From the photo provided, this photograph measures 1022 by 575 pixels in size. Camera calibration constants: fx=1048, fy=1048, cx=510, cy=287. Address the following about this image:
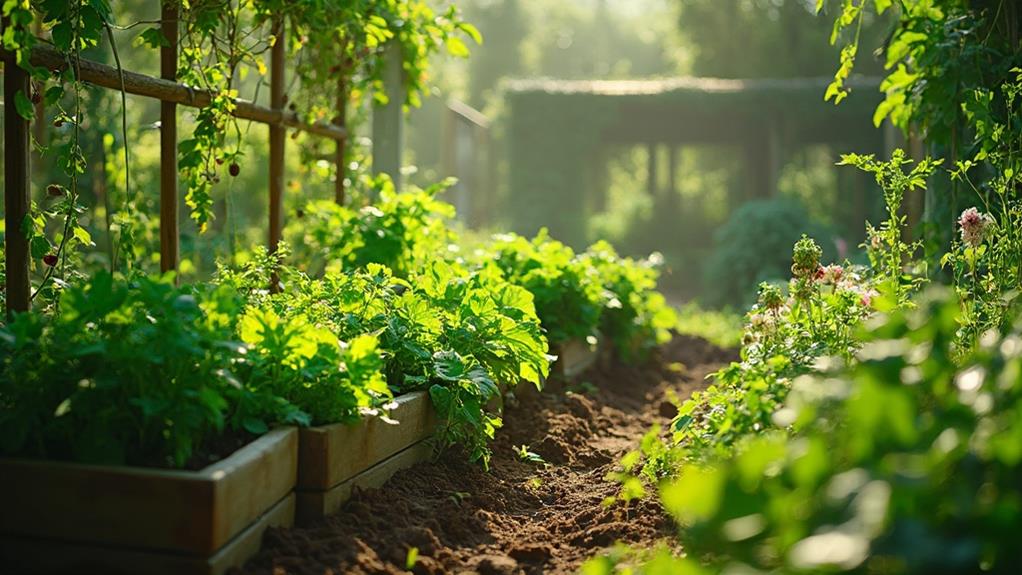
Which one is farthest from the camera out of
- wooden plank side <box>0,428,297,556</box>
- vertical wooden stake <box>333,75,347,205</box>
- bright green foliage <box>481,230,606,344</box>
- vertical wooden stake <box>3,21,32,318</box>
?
vertical wooden stake <box>333,75,347,205</box>

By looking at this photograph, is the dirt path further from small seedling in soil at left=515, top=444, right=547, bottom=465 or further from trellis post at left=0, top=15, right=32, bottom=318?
trellis post at left=0, top=15, right=32, bottom=318

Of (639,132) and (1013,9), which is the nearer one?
(1013,9)

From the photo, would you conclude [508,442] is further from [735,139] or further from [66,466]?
[735,139]

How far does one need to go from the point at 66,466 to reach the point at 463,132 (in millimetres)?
20152

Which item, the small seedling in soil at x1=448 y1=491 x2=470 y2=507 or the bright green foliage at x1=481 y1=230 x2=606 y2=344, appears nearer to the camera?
the small seedling in soil at x1=448 y1=491 x2=470 y2=507

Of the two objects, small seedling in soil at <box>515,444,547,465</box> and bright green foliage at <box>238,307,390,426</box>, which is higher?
bright green foliage at <box>238,307,390,426</box>

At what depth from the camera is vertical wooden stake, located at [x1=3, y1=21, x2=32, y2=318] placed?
321cm

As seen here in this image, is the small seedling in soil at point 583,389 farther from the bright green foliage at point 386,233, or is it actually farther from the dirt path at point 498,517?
the bright green foliage at point 386,233

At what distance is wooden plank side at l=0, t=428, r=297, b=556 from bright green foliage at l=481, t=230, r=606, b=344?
3336mm

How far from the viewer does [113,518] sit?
2.28 meters

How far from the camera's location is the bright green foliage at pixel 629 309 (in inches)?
268

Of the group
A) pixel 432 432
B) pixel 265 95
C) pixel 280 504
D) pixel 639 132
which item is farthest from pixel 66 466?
pixel 265 95

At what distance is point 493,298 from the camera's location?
13.7ft

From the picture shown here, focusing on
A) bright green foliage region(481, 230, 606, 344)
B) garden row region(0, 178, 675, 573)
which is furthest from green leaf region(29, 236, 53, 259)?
bright green foliage region(481, 230, 606, 344)
